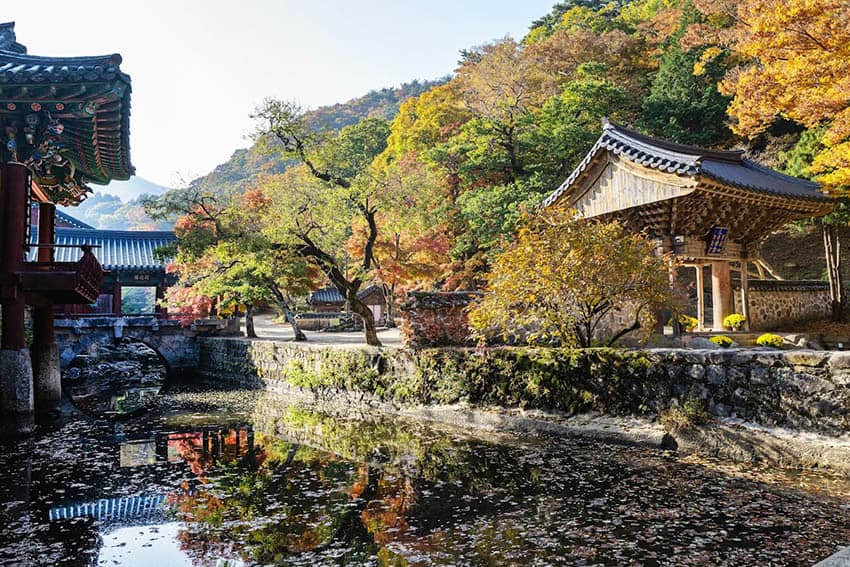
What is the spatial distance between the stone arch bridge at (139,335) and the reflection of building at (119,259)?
5.98 meters

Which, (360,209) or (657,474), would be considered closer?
(657,474)

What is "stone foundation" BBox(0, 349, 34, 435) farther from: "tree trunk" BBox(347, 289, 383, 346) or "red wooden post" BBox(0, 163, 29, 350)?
"tree trunk" BBox(347, 289, 383, 346)

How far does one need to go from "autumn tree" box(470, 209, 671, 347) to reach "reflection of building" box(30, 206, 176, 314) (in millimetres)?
27112

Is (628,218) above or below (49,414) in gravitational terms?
above

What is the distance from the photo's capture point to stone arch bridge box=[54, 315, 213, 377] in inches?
1041

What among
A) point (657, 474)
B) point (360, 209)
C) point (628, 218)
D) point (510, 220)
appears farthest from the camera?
point (510, 220)

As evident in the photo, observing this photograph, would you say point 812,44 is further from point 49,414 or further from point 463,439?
point 49,414

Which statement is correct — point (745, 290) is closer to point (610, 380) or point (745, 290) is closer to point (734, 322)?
point (734, 322)

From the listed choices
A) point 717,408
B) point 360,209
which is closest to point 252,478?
point 717,408

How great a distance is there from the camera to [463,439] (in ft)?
37.2

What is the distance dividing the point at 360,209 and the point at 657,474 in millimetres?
12005

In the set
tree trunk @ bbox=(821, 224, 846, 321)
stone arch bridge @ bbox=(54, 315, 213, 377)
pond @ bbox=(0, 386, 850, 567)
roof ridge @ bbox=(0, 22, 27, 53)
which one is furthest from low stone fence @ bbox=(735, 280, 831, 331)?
stone arch bridge @ bbox=(54, 315, 213, 377)

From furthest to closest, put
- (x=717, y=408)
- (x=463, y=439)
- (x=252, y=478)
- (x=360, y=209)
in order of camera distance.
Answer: (x=360, y=209), (x=463, y=439), (x=717, y=408), (x=252, y=478)

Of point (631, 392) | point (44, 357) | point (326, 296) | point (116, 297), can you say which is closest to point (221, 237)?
point (44, 357)
